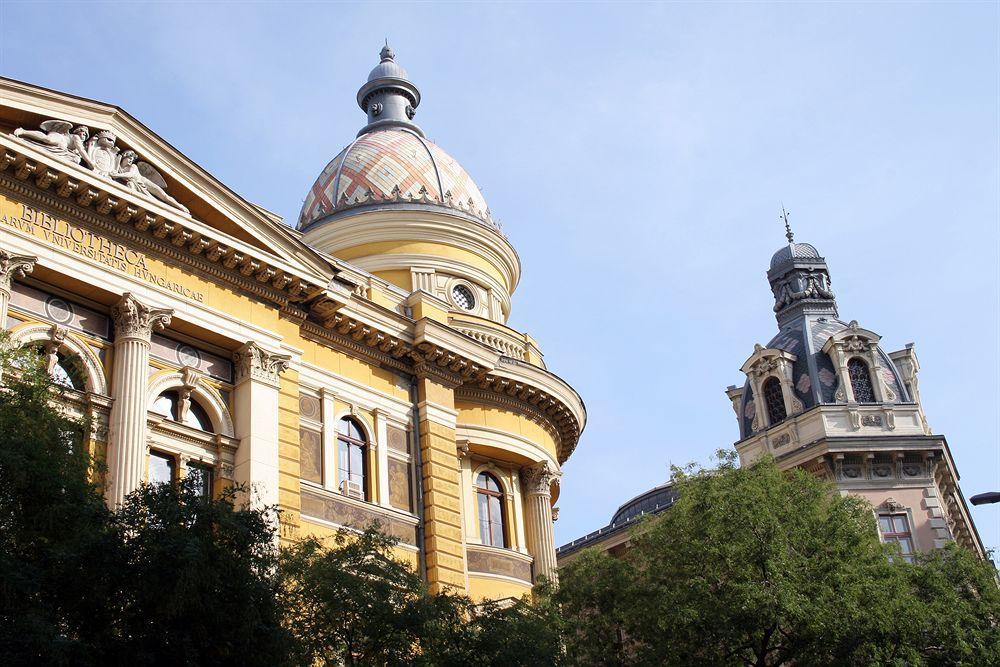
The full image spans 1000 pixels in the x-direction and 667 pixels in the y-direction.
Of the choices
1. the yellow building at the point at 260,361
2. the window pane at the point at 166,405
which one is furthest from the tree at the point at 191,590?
the window pane at the point at 166,405

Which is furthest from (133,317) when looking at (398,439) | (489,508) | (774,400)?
(774,400)

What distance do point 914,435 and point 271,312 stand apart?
28.2 metres

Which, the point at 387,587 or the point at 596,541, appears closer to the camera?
the point at 387,587

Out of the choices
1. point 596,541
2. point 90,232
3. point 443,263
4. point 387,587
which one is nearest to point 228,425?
point 90,232

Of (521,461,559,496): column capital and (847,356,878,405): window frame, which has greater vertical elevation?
(847,356,878,405): window frame

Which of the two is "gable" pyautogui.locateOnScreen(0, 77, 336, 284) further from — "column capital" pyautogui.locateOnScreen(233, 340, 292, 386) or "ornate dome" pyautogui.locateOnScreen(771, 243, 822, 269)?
"ornate dome" pyautogui.locateOnScreen(771, 243, 822, 269)

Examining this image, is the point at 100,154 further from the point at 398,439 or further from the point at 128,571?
the point at 128,571

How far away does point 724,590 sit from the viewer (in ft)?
76.4

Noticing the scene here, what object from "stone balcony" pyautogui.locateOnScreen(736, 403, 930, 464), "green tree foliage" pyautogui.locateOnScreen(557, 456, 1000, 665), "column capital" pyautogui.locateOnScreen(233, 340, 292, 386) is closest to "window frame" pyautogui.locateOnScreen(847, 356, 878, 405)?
"stone balcony" pyautogui.locateOnScreen(736, 403, 930, 464)

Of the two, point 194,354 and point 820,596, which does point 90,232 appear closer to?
point 194,354

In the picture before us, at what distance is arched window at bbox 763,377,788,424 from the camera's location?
164 ft

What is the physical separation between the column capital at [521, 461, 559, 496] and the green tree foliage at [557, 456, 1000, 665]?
521cm

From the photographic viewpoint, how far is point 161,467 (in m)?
23.2

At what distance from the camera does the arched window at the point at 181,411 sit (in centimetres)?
2362
